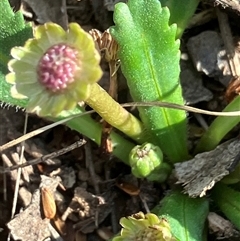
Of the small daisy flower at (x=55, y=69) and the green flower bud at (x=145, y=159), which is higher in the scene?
the small daisy flower at (x=55, y=69)

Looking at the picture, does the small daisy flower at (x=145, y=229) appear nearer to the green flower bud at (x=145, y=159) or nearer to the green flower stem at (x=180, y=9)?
the green flower bud at (x=145, y=159)

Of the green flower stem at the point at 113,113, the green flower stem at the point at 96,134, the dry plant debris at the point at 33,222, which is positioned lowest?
the dry plant debris at the point at 33,222

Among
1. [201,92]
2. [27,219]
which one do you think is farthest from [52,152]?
[201,92]

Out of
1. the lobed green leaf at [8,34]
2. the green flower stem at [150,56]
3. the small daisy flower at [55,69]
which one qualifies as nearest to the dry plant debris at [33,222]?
the lobed green leaf at [8,34]

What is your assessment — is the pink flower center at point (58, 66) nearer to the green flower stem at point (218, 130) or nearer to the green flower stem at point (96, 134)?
the green flower stem at point (96, 134)

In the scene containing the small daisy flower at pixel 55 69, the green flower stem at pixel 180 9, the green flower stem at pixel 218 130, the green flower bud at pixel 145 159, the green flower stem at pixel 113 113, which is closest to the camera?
the small daisy flower at pixel 55 69

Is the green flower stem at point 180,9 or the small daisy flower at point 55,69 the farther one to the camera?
the green flower stem at point 180,9

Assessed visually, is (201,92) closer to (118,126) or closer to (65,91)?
(118,126)

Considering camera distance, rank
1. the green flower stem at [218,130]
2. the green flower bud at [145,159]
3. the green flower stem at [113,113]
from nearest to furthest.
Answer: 1. the green flower stem at [113,113]
2. the green flower bud at [145,159]
3. the green flower stem at [218,130]
